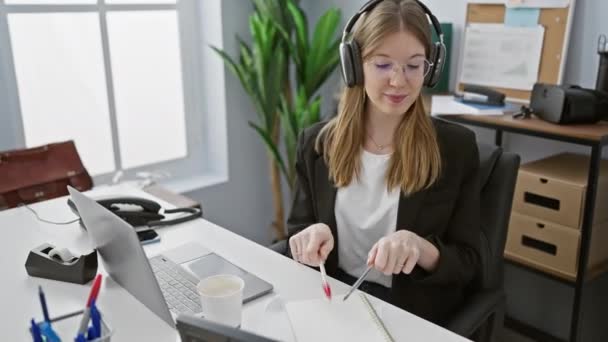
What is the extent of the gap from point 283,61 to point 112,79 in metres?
0.75

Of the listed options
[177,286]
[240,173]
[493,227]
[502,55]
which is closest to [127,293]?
[177,286]

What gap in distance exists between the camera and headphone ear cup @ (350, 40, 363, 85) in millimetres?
1238

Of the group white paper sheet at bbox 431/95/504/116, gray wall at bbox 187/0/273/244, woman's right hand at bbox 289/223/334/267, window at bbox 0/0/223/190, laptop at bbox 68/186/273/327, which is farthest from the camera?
gray wall at bbox 187/0/273/244

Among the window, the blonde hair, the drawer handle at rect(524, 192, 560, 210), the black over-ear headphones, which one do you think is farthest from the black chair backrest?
the window

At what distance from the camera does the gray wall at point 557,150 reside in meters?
1.86

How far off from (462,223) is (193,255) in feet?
2.01

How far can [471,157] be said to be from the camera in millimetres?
1254

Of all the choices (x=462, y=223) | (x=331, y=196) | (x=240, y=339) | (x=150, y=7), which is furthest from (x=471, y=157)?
(x=150, y=7)

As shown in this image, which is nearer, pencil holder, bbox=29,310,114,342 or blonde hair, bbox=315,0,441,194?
pencil holder, bbox=29,310,114,342

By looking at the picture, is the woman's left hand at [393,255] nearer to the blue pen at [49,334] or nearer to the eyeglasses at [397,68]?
the eyeglasses at [397,68]

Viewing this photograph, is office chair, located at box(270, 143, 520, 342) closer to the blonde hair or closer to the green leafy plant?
the blonde hair

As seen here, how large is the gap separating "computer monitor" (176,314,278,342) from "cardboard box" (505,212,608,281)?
1439 millimetres

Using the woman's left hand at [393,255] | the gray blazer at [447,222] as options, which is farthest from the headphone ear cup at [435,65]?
the woman's left hand at [393,255]

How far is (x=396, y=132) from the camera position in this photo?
4.32ft
